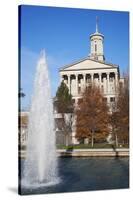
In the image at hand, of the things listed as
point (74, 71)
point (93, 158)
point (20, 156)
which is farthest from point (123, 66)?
point (20, 156)

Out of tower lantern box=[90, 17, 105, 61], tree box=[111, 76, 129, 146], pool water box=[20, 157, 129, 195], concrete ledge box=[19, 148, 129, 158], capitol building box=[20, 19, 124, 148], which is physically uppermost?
Answer: tower lantern box=[90, 17, 105, 61]

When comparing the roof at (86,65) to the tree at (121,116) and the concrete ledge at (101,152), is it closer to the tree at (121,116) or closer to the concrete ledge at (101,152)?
the tree at (121,116)

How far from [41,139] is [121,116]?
1.19 metres

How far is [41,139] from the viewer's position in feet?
24.2

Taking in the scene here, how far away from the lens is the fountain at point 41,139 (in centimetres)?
725

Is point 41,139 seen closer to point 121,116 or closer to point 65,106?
point 65,106

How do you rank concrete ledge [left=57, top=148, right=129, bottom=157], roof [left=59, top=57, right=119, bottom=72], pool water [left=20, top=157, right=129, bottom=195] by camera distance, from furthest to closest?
concrete ledge [left=57, top=148, right=129, bottom=157] → roof [left=59, top=57, right=119, bottom=72] → pool water [left=20, top=157, right=129, bottom=195]

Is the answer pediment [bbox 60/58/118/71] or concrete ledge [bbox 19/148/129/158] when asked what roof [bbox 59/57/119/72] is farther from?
concrete ledge [bbox 19/148/129/158]

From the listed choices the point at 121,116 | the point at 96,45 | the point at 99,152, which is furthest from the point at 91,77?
the point at 99,152

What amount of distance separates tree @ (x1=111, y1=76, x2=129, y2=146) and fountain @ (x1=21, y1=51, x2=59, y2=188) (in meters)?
0.89

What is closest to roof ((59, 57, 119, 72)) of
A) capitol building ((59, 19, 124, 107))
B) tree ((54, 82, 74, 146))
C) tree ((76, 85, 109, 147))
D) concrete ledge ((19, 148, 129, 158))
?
capitol building ((59, 19, 124, 107))

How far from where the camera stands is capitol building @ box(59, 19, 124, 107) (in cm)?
766

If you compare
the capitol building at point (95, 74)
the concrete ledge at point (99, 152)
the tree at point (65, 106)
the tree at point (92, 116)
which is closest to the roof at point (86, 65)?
the capitol building at point (95, 74)

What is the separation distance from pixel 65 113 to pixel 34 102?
A: 1.76ft
